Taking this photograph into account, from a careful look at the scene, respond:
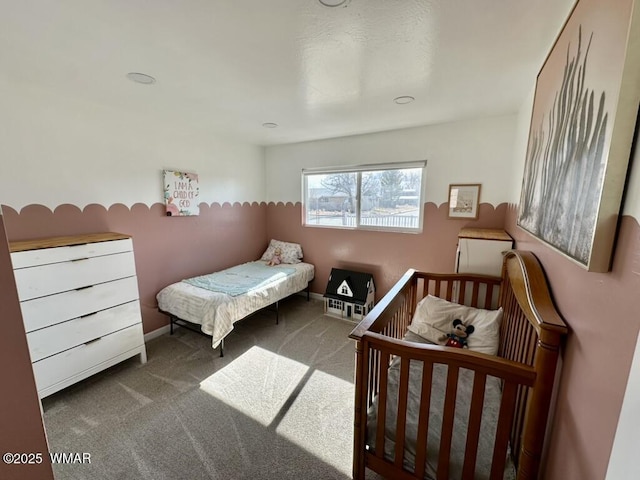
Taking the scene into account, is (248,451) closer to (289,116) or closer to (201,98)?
(201,98)

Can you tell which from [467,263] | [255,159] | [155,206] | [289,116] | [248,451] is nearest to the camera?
[248,451]

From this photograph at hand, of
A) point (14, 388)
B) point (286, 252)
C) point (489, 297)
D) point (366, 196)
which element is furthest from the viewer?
point (286, 252)

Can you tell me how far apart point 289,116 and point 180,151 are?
1.36 m

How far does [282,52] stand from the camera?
58.3 inches

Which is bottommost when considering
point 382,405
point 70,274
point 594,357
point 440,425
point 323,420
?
point 323,420

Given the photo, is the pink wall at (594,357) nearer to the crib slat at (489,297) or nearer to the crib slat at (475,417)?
the crib slat at (475,417)

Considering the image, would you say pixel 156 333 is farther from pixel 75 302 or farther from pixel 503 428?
pixel 503 428

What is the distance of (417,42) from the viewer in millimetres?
1384

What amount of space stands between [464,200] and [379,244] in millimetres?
1080

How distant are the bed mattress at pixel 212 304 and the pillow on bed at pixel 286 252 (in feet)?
2.69

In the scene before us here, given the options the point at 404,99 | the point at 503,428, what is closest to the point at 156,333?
the point at 503,428

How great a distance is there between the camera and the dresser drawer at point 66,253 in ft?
5.59

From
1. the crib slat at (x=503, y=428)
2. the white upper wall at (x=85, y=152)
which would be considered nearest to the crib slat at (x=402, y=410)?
the crib slat at (x=503, y=428)

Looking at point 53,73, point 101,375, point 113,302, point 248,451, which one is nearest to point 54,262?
point 113,302
